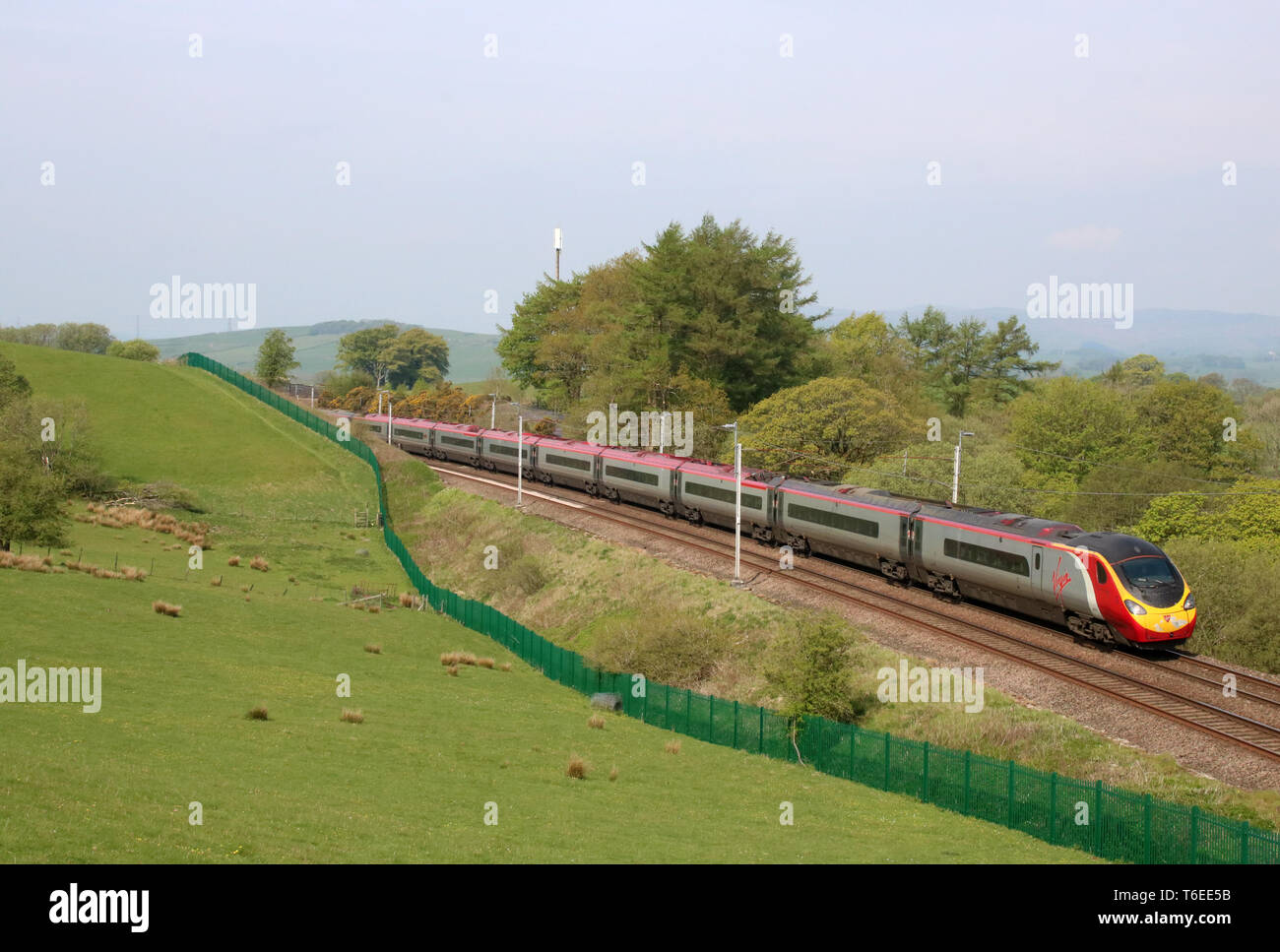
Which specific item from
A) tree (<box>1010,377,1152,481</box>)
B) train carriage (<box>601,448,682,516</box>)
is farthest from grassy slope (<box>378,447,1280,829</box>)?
tree (<box>1010,377,1152,481</box>)

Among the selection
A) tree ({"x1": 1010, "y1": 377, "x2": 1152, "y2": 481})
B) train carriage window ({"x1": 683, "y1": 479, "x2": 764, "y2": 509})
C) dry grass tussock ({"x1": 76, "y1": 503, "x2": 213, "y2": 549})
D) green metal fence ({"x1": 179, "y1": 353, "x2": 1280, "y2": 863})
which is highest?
tree ({"x1": 1010, "y1": 377, "x2": 1152, "y2": 481})

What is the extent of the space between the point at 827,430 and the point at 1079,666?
4055 cm

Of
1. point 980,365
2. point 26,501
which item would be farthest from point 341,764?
point 980,365

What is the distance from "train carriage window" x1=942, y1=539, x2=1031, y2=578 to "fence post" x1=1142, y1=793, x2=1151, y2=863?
14.4 m

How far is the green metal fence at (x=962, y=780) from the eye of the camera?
19062 millimetres

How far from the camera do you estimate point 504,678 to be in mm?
37938

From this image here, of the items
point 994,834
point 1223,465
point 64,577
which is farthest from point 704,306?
point 994,834

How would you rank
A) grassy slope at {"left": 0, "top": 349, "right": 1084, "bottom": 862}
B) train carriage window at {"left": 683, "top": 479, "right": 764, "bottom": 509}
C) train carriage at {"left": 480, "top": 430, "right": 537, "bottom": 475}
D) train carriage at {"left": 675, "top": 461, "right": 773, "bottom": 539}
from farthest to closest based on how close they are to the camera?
train carriage at {"left": 480, "top": 430, "right": 537, "bottom": 475} < train carriage window at {"left": 683, "top": 479, "right": 764, "bottom": 509} < train carriage at {"left": 675, "top": 461, "right": 773, "bottom": 539} < grassy slope at {"left": 0, "top": 349, "right": 1084, "bottom": 862}

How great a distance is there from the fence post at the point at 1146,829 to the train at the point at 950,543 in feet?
37.2

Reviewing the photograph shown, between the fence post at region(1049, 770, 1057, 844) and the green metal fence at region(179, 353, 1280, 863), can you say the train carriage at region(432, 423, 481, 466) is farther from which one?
the fence post at region(1049, 770, 1057, 844)

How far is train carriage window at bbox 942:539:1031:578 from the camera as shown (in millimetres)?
33906

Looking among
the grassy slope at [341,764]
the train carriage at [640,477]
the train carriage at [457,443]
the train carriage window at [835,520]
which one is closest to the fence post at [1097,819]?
the grassy slope at [341,764]
